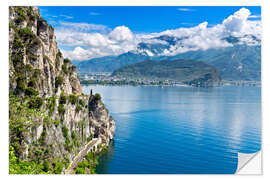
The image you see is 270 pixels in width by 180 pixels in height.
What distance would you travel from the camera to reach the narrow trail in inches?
939

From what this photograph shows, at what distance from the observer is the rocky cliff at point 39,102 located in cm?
1880

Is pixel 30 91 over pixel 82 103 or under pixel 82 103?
over

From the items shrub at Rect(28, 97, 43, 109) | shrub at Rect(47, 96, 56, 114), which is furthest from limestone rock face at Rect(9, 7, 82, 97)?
shrub at Rect(28, 97, 43, 109)

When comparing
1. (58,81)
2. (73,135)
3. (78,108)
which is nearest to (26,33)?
(58,81)

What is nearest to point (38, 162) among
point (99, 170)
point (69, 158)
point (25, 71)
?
point (69, 158)

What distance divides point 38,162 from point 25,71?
6.99 metres

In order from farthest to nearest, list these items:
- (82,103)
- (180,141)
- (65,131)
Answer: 1. (180,141)
2. (82,103)
3. (65,131)

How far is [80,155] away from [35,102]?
30.0 feet

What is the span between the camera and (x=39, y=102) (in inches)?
843

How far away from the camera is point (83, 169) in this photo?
24734 mm

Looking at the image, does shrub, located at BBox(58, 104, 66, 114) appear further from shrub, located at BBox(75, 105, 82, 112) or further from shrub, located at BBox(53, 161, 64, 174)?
shrub, located at BBox(53, 161, 64, 174)

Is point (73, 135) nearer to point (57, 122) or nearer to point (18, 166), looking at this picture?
point (57, 122)

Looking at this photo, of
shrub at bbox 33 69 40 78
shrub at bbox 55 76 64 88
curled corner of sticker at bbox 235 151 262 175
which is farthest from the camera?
shrub at bbox 55 76 64 88

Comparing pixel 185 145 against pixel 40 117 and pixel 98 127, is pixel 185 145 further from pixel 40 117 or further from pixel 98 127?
pixel 40 117
